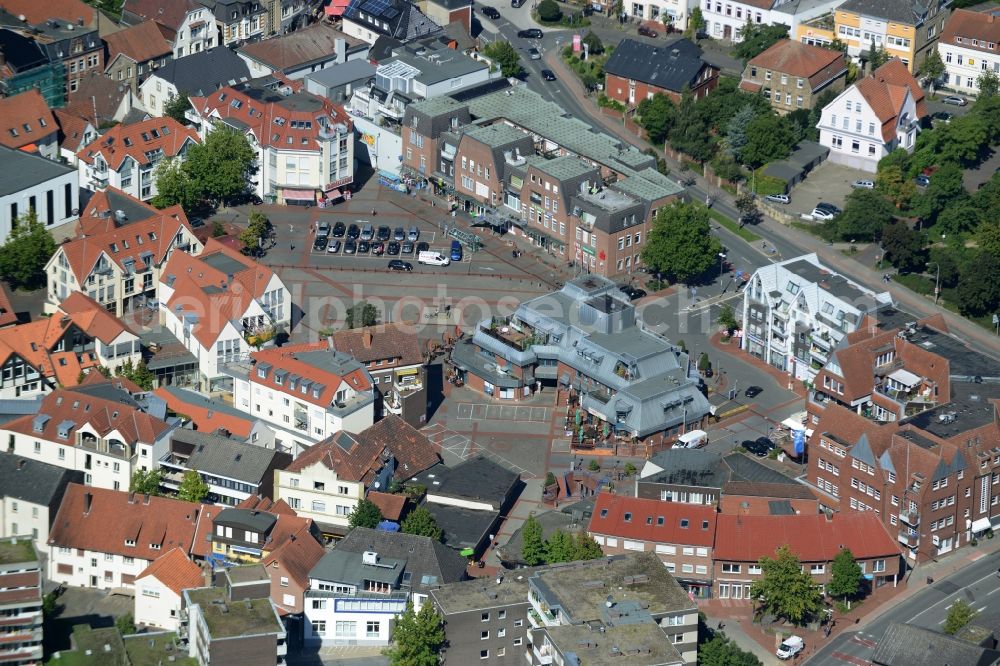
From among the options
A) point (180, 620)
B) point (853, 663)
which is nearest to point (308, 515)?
point (180, 620)

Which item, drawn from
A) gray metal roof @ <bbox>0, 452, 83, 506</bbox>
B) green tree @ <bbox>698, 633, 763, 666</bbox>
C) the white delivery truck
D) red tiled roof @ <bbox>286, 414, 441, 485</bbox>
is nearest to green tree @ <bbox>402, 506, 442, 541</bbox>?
red tiled roof @ <bbox>286, 414, 441, 485</bbox>

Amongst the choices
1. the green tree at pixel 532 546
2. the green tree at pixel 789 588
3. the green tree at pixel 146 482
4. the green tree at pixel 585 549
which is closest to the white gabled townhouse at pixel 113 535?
the green tree at pixel 146 482

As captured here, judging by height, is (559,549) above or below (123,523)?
above

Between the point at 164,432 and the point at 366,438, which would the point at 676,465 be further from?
the point at 164,432

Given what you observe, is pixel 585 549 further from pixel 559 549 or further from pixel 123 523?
pixel 123 523

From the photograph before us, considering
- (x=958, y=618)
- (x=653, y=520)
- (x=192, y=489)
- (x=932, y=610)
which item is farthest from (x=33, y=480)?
(x=958, y=618)

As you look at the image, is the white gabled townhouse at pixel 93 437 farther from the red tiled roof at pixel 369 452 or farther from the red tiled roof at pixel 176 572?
the red tiled roof at pixel 176 572
